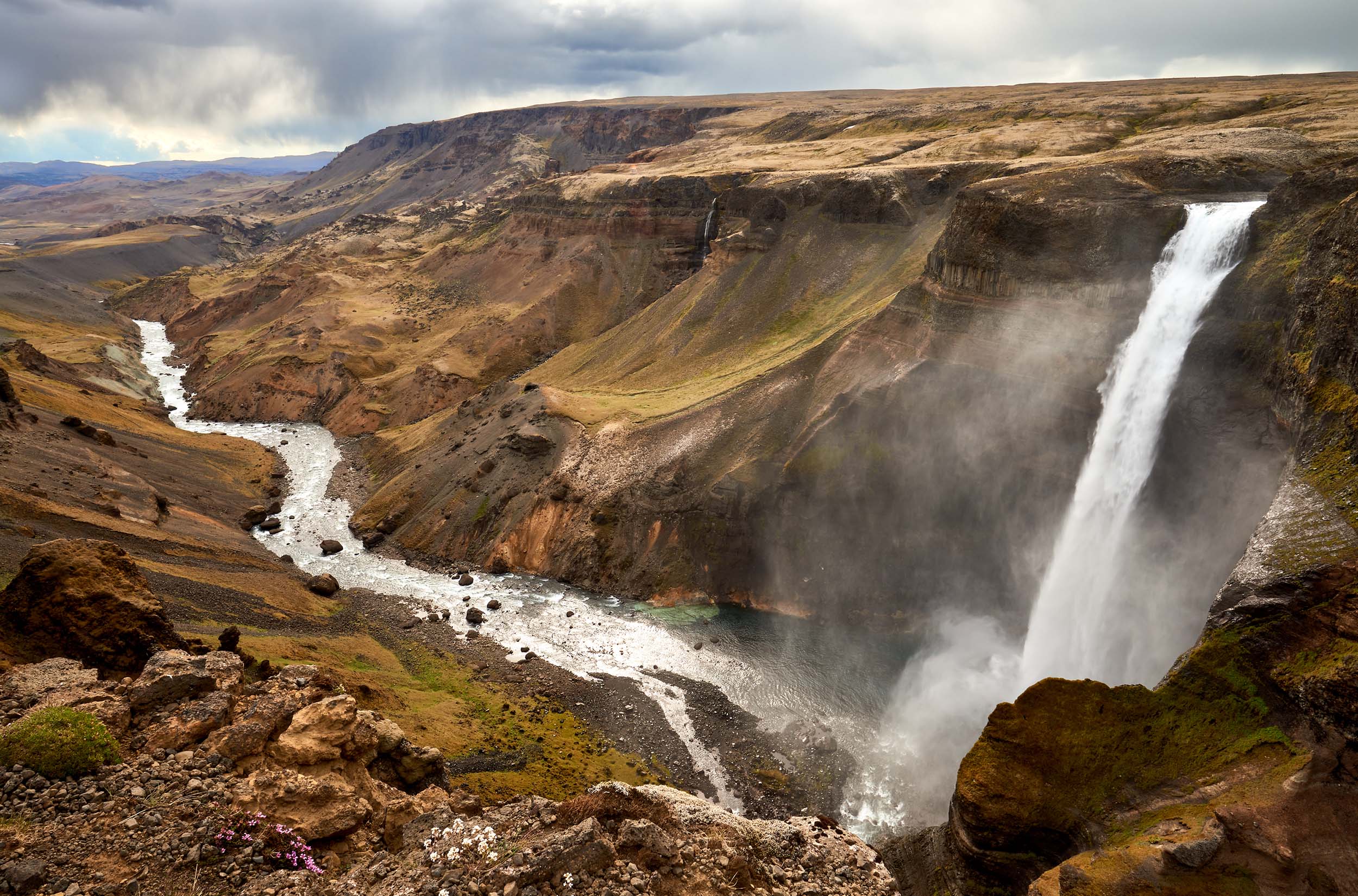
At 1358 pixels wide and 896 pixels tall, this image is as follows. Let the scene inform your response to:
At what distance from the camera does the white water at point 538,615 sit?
134 feet

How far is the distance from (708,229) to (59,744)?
90.0 metres

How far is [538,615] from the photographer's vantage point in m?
48.1

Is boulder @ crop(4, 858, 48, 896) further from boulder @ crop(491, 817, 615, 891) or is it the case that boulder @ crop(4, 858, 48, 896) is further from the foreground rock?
boulder @ crop(491, 817, 615, 891)

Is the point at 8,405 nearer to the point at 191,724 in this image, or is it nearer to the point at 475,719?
the point at 475,719

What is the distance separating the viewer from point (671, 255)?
325ft

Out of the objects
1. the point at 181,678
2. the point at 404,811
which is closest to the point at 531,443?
the point at 181,678

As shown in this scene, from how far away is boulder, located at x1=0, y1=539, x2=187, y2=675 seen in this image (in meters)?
21.8

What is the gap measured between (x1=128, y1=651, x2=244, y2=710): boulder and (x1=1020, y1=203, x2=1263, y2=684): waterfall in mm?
32825

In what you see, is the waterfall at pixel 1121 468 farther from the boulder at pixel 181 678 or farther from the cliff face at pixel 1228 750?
the boulder at pixel 181 678

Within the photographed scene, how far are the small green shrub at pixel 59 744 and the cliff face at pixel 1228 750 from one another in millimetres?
22074

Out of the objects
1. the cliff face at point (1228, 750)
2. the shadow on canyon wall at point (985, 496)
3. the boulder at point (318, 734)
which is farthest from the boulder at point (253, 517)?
the cliff face at point (1228, 750)

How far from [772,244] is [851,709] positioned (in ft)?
178

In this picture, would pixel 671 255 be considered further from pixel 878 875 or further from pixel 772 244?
pixel 878 875

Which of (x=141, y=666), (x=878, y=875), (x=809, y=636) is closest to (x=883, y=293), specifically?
(x=809, y=636)
